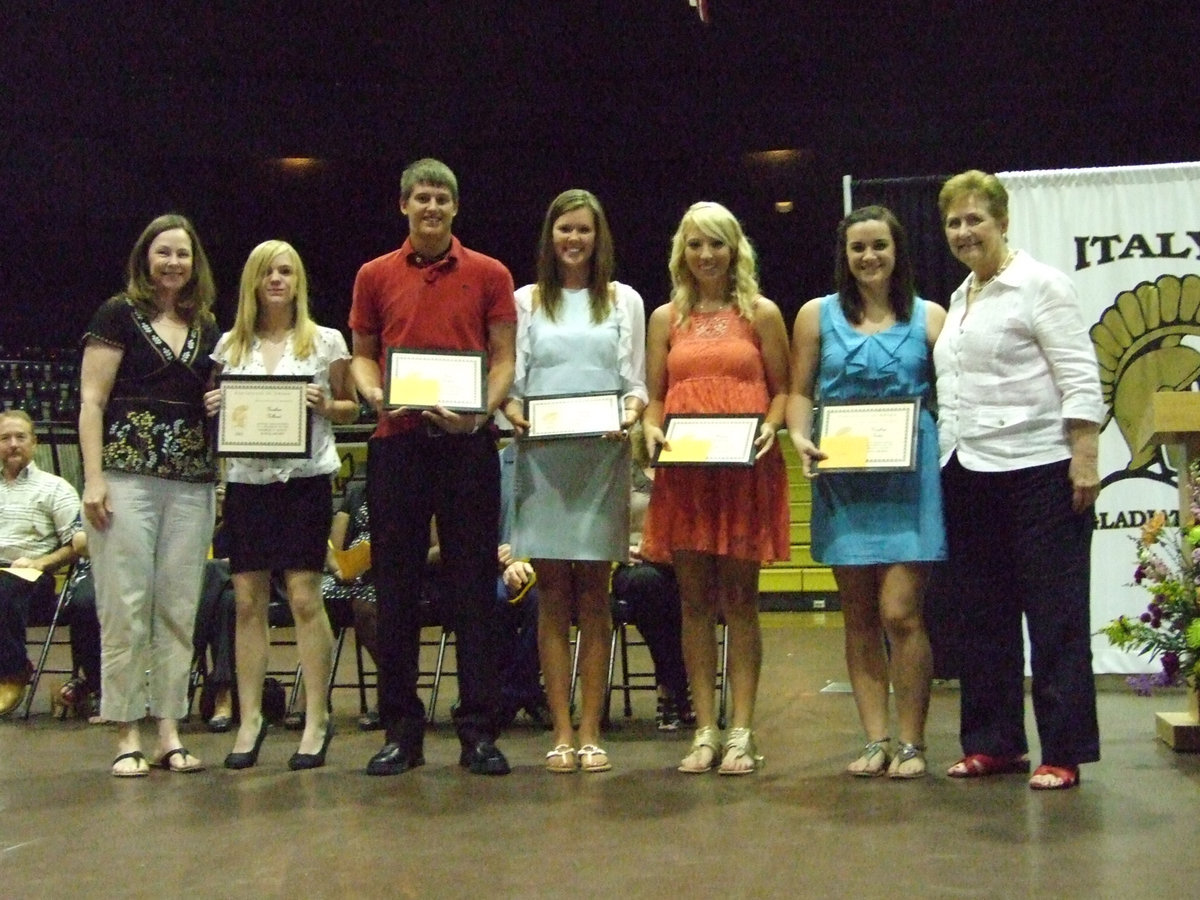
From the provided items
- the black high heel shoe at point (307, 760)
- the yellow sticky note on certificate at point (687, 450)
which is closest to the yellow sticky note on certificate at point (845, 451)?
the yellow sticky note on certificate at point (687, 450)

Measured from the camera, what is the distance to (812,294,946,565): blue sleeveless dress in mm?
3418

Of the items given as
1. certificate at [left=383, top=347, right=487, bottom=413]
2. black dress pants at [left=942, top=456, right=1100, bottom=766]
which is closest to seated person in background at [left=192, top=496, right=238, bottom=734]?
certificate at [left=383, top=347, right=487, bottom=413]

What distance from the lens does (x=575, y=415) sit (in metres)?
3.51

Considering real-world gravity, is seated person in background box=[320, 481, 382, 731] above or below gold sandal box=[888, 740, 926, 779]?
above

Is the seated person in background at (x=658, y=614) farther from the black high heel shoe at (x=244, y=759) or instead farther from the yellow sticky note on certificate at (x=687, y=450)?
the black high heel shoe at (x=244, y=759)

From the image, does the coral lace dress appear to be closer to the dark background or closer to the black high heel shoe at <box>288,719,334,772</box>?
the black high heel shoe at <box>288,719,334,772</box>

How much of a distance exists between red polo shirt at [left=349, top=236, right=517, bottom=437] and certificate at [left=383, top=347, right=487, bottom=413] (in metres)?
0.06

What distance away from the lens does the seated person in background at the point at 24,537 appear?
5133 millimetres

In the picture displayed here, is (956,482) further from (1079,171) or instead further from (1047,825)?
(1079,171)

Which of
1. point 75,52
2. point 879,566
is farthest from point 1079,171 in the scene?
point 75,52

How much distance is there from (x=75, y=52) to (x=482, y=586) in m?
8.36

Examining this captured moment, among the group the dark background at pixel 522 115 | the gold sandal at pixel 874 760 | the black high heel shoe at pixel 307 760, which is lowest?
the black high heel shoe at pixel 307 760

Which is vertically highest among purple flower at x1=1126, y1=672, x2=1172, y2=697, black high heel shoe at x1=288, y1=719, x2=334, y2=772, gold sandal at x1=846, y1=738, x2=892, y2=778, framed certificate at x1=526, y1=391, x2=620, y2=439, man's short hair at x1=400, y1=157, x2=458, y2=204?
man's short hair at x1=400, y1=157, x2=458, y2=204

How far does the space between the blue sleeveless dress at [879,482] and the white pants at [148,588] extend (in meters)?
1.69
